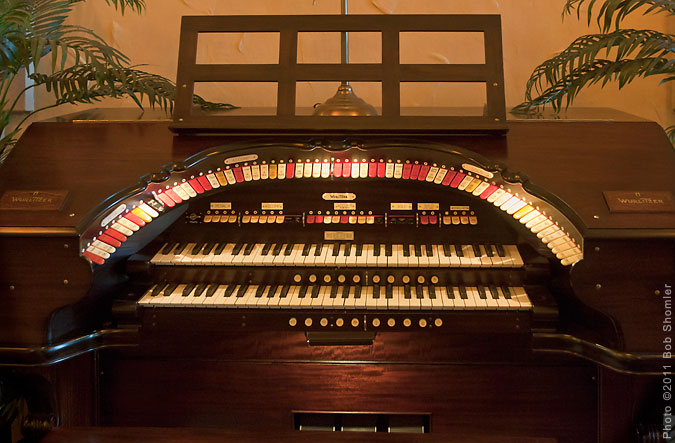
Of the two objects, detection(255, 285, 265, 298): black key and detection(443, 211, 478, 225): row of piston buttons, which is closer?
detection(255, 285, 265, 298): black key

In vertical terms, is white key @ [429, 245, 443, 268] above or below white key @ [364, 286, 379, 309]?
above

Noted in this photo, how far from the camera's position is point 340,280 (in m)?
2.20

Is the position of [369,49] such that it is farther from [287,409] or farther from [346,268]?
[287,409]

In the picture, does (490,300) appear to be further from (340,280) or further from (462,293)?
(340,280)

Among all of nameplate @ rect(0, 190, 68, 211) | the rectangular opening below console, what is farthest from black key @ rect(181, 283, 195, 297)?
the rectangular opening below console

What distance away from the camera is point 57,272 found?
2.01 metres

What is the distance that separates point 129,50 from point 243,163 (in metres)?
1.31

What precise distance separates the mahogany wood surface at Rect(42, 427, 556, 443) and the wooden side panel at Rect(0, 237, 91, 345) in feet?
1.40

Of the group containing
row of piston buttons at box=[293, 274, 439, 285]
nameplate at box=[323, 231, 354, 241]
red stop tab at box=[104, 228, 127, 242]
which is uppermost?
nameplate at box=[323, 231, 354, 241]

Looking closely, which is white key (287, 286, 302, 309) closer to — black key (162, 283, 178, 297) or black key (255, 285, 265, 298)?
black key (255, 285, 265, 298)

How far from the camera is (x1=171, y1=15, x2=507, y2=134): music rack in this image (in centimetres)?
224

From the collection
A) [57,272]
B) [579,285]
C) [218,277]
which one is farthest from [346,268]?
[57,272]

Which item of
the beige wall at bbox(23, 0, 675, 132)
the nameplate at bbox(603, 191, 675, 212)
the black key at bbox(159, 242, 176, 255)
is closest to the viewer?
the nameplate at bbox(603, 191, 675, 212)

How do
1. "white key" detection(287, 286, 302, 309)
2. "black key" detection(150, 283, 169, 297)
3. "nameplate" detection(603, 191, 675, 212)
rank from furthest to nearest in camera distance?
"black key" detection(150, 283, 169, 297) < "white key" detection(287, 286, 302, 309) < "nameplate" detection(603, 191, 675, 212)
